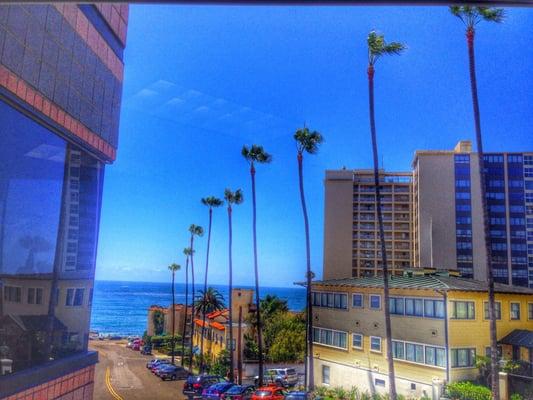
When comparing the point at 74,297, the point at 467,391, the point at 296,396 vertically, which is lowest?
the point at 296,396

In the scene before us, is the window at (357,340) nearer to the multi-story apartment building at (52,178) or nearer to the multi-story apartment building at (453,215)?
the multi-story apartment building at (52,178)

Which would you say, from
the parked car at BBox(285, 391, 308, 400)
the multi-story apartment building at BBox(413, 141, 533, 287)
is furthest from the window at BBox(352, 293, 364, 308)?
the multi-story apartment building at BBox(413, 141, 533, 287)

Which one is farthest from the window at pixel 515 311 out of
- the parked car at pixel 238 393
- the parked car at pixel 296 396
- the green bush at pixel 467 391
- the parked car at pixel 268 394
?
the parked car at pixel 238 393

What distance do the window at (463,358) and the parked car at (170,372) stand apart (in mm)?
9587

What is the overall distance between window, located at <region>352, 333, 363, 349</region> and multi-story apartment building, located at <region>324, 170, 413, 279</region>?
2531 cm

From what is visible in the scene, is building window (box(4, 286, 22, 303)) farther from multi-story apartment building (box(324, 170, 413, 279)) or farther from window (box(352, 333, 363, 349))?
multi-story apartment building (box(324, 170, 413, 279))

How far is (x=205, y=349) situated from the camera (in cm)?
1889

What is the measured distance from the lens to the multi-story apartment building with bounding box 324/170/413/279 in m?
37.6

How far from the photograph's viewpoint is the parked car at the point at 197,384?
13.2 metres

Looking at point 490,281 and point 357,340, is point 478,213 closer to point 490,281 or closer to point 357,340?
point 357,340

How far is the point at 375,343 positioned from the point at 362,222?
2923 centimetres

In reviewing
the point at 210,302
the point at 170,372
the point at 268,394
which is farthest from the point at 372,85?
the point at 210,302

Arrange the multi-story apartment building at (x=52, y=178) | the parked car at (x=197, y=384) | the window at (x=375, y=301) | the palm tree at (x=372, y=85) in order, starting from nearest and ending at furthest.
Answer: the multi-story apartment building at (x=52, y=178), the palm tree at (x=372, y=85), the window at (x=375, y=301), the parked car at (x=197, y=384)

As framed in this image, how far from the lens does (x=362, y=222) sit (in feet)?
130
